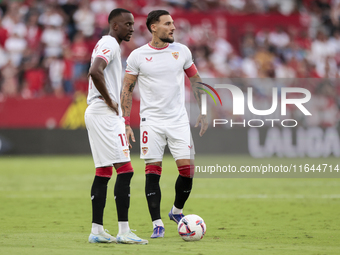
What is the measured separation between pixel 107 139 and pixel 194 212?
277 centimetres

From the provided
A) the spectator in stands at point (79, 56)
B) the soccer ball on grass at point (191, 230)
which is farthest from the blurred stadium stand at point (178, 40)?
the soccer ball on grass at point (191, 230)

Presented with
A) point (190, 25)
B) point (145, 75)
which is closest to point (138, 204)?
point (145, 75)

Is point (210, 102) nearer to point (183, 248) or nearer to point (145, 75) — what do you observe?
point (145, 75)

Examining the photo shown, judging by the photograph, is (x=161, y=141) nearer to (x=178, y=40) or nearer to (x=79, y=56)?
(x=79, y=56)

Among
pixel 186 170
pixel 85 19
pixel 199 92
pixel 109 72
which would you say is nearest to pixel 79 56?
pixel 85 19

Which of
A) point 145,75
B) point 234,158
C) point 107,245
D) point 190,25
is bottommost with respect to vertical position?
point 234,158

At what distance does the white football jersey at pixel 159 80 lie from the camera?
5738 mm

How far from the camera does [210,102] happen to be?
15.2 m

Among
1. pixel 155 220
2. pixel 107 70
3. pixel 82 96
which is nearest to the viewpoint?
pixel 107 70

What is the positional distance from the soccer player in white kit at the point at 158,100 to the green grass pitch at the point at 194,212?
0.78 meters

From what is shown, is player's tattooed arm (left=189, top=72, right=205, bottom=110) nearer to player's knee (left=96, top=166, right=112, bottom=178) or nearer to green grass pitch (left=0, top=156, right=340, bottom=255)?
player's knee (left=96, top=166, right=112, bottom=178)

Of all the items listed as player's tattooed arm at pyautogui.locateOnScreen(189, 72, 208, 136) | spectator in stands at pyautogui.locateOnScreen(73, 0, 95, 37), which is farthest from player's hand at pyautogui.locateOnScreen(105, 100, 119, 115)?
spectator in stands at pyautogui.locateOnScreen(73, 0, 95, 37)

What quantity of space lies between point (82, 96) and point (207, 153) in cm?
410

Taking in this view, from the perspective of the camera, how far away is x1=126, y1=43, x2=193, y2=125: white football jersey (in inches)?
226
